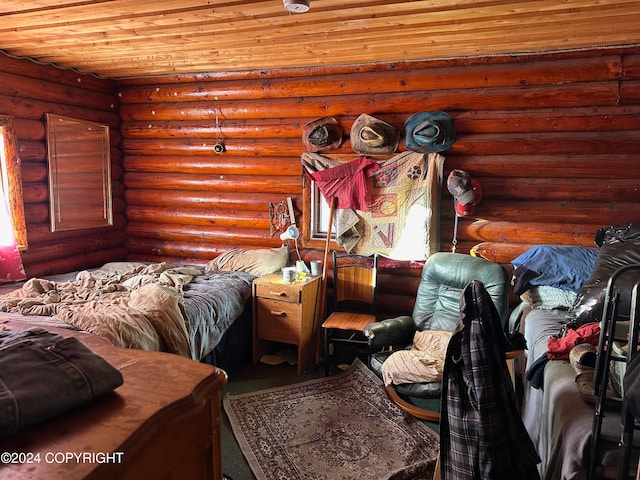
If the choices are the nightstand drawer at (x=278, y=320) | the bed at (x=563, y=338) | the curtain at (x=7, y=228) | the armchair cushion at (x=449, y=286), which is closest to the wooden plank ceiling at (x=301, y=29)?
the curtain at (x=7, y=228)

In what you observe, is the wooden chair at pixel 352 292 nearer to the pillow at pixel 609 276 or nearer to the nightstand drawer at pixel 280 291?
the nightstand drawer at pixel 280 291

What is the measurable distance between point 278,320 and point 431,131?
6.56 ft

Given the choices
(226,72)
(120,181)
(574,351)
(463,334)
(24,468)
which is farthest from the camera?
(120,181)

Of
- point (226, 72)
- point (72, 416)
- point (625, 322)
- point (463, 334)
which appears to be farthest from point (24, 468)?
point (226, 72)

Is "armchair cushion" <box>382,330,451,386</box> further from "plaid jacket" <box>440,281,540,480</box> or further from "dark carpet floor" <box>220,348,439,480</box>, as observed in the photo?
"plaid jacket" <box>440,281,540,480</box>

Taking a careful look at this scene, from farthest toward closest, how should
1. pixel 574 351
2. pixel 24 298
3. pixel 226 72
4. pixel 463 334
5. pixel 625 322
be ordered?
1. pixel 226 72
2. pixel 24 298
3. pixel 625 322
4. pixel 574 351
5. pixel 463 334

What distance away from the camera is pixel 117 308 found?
2.79 metres

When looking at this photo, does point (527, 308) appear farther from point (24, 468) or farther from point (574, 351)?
point (24, 468)

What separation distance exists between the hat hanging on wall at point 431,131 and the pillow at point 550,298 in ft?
4.40

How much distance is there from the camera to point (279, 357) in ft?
12.9

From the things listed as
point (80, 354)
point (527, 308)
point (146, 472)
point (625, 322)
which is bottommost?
point (527, 308)

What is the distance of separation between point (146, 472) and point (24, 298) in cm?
289

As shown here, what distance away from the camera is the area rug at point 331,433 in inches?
98.0

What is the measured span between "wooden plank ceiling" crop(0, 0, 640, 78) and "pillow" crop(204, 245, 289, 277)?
67.0 inches
